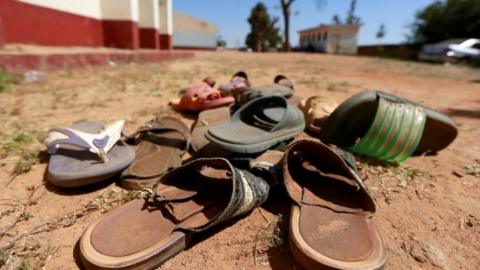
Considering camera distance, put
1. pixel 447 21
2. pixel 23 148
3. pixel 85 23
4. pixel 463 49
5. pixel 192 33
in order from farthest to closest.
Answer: pixel 192 33, pixel 447 21, pixel 85 23, pixel 463 49, pixel 23 148

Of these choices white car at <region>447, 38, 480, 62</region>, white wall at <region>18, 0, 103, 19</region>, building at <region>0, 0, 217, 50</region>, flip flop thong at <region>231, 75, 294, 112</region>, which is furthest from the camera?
white wall at <region>18, 0, 103, 19</region>

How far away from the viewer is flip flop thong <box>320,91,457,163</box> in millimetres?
1375

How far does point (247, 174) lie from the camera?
1034mm

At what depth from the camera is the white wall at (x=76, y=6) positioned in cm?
497

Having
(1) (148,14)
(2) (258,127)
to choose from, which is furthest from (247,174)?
(1) (148,14)

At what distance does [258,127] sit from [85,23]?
6390 millimetres

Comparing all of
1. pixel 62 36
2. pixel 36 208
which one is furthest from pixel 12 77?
pixel 36 208

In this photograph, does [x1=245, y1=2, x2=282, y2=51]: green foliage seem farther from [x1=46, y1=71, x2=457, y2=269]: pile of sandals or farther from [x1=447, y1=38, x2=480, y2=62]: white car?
[x1=46, y1=71, x2=457, y2=269]: pile of sandals

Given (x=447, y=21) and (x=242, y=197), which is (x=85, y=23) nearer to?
(x=242, y=197)

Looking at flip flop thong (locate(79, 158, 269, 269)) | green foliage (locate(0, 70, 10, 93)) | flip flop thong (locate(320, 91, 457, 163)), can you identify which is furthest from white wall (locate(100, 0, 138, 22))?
flip flop thong (locate(79, 158, 269, 269))

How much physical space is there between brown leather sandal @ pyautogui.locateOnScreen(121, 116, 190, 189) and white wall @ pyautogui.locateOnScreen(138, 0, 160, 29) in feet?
25.1

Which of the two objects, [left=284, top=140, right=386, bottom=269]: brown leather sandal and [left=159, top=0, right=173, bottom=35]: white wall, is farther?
[left=159, top=0, right=173, bottom=35]: white wall

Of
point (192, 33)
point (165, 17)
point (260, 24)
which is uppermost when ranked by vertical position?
point (260, 24)

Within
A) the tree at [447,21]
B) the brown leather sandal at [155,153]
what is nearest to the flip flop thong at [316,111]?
the brown leather sandal at [155,153]
